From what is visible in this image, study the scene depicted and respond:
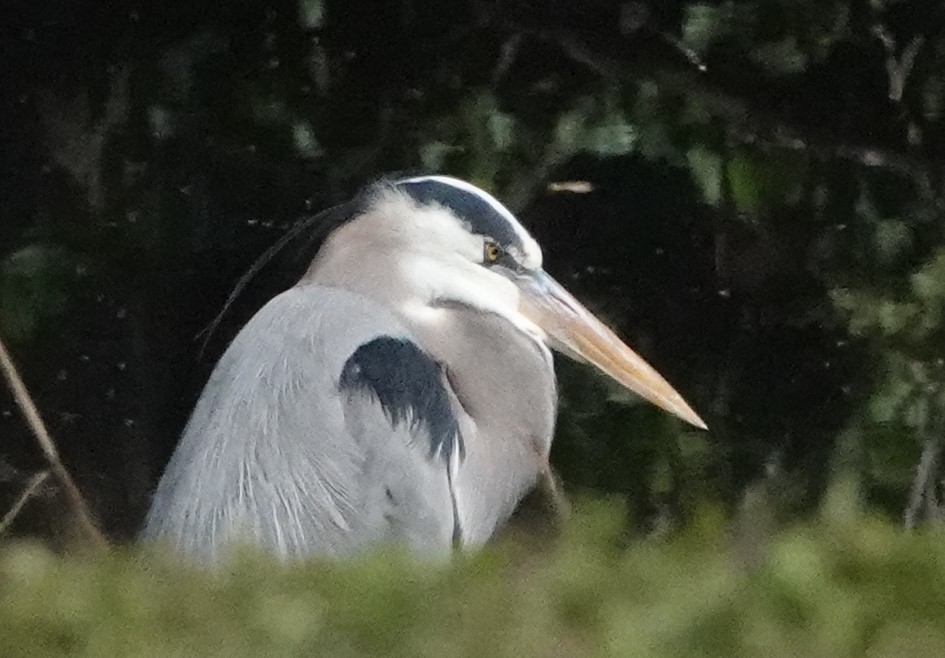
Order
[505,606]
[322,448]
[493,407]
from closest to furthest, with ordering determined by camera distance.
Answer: [505,606] → [322,448] → [493,407]

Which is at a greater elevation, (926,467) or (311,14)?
(311,14)

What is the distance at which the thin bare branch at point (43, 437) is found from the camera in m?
1.46

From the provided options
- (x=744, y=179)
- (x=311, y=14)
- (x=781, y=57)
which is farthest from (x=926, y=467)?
(x=311, y=14)

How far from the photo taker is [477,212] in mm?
1310

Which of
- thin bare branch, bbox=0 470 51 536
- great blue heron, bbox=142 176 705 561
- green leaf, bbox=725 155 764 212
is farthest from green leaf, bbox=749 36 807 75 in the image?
thin bare branch, bbox=0 470 51 536

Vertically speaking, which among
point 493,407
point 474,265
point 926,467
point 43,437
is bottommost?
point 926,467

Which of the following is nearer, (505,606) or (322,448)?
(505,606)

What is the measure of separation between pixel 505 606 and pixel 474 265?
79 centimetres

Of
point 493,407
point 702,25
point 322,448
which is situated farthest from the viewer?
point 702,25

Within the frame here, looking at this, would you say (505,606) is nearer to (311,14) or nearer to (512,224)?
(512,224)

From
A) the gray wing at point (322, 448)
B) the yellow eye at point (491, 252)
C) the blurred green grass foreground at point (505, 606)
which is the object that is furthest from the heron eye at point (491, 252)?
the blurred green grass foreground at point (505, 606)

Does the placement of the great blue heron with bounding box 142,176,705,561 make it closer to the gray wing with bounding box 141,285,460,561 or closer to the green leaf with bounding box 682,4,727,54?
the gray wing with bounding box 141,285,460,561

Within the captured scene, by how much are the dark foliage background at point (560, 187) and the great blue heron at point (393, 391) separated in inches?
6.0

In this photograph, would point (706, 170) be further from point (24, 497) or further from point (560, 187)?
point (24, 497)
